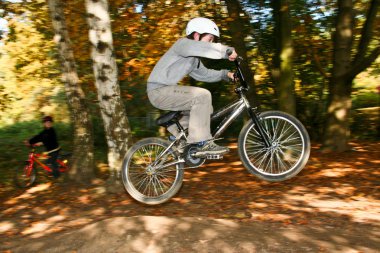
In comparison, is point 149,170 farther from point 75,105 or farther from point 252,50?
point 252,50

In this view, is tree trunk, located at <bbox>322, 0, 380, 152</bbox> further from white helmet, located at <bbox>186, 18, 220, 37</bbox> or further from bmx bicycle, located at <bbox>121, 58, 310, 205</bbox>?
white helmet, located at <bbox>186, 18, 220, 37</bbox>

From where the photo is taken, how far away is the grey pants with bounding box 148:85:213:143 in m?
5.22

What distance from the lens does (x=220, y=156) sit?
524 cm

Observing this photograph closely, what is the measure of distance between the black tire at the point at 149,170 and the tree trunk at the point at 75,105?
2987 mm

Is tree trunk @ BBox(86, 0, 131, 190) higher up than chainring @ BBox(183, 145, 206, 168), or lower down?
higher up

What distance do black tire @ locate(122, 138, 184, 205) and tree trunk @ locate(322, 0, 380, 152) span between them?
483 cm

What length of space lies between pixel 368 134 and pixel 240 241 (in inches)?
389

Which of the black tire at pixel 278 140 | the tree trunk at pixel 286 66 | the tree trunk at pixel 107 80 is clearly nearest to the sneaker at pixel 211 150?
the black tire at pixel 278 140

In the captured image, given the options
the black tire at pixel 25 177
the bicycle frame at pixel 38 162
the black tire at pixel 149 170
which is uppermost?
the black tire at pixel 149 170

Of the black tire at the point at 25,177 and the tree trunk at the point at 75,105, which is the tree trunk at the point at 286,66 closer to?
the tree trunk at the point at 75,105

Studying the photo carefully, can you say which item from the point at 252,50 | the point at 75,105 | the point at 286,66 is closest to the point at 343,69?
the point at 286,66

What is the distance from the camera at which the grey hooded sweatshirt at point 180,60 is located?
493 centimetres

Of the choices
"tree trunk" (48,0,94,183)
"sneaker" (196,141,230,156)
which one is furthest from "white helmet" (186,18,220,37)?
"tree trunk" (48,0,94,183)

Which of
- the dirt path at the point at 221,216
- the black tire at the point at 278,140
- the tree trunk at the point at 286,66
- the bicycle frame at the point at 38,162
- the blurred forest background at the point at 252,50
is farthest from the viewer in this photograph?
the bicycle frame at the point at 38,162
